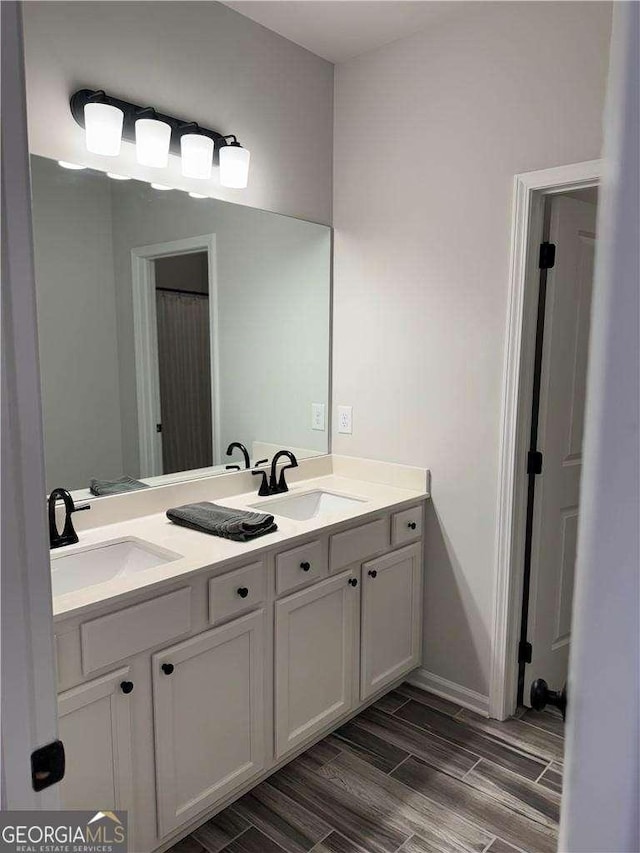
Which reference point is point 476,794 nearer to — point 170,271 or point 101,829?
point 101,829

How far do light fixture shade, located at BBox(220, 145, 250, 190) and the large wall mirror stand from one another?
0.30 feet

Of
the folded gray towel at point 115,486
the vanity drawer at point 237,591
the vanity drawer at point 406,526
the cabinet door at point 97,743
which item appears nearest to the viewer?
the cabinet door at point 97,743

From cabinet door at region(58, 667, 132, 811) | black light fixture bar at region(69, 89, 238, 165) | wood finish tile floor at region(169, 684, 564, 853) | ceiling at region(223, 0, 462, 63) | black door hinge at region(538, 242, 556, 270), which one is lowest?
wood finish tile floor at region(169, 684, 564, 853)

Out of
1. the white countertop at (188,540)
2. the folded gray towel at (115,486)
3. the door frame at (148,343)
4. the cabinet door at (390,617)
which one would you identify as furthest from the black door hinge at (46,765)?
the cabinet door at (390,617)

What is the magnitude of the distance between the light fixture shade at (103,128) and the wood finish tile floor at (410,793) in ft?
7.20

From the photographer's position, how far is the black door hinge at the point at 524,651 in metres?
2.51

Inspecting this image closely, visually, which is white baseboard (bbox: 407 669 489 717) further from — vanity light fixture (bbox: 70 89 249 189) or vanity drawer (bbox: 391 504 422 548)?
vanity light fixture (bbox: 70 89 249 189)

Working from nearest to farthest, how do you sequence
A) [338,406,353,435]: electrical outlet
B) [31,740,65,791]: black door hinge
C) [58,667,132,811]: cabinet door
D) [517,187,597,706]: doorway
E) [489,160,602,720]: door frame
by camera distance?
1. [31,740,65,791]: black door hinge
2. [58,667,132,811]: cabinet door
3. [489,160,602,720]: door frame
4. [517,187,597,706]: doorway
5. [338,406,353,435]: electrical outlet

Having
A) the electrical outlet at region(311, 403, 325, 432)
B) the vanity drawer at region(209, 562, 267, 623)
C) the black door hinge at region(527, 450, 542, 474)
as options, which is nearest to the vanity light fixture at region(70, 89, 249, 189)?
the electrical outlet at region(311, 403, 325, 432)

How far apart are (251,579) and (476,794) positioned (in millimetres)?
1086

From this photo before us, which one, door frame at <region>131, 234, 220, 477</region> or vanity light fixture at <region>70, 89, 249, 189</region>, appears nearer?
vanity light fixture at <region>70, 89, 249, 189</region>

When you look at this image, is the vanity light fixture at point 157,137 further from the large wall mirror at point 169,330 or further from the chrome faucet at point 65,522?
the chrome faucet at point 65,522

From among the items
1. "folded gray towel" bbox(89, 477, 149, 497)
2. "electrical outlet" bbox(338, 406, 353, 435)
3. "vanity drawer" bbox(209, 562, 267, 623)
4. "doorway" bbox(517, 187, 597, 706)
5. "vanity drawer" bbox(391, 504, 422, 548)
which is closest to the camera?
"vanity drawer" bbox(209, 562, 267, 623)

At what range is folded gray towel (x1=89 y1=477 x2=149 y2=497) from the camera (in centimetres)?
212
